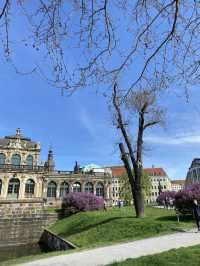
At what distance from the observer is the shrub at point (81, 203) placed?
1091 inches

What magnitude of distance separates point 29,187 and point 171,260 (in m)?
40.9

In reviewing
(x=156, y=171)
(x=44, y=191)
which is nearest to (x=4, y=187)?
(x=44, y=191)

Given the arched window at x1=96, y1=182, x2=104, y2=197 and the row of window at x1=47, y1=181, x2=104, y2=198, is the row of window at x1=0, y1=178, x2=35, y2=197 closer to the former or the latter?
the row of window at x1=47, y1=181, x2=104, y2=198

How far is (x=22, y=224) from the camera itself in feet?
83.7

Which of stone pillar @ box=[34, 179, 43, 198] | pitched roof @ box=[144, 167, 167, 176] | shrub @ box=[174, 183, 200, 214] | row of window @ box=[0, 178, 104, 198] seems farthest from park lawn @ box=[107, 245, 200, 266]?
pitched roof @ box=[144, 167, 167, 176]

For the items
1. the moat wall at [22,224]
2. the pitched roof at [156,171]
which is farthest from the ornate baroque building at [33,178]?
the pitched roof at [156,171]

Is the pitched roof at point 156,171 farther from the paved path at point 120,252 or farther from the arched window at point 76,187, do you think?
the paved path at point 120,252

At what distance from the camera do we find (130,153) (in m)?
→ 17.8

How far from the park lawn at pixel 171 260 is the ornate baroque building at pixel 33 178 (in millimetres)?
38748

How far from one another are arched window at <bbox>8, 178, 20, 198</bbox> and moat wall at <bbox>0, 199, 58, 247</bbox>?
609 inches

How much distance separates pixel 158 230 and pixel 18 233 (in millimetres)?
17141

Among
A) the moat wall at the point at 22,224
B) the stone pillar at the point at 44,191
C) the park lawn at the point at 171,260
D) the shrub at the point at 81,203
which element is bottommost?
the moat wall at the point at 22,224

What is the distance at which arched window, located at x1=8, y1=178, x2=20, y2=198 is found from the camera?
42.8 meters

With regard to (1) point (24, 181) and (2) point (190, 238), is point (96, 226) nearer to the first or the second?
(2) point (190, 238)
